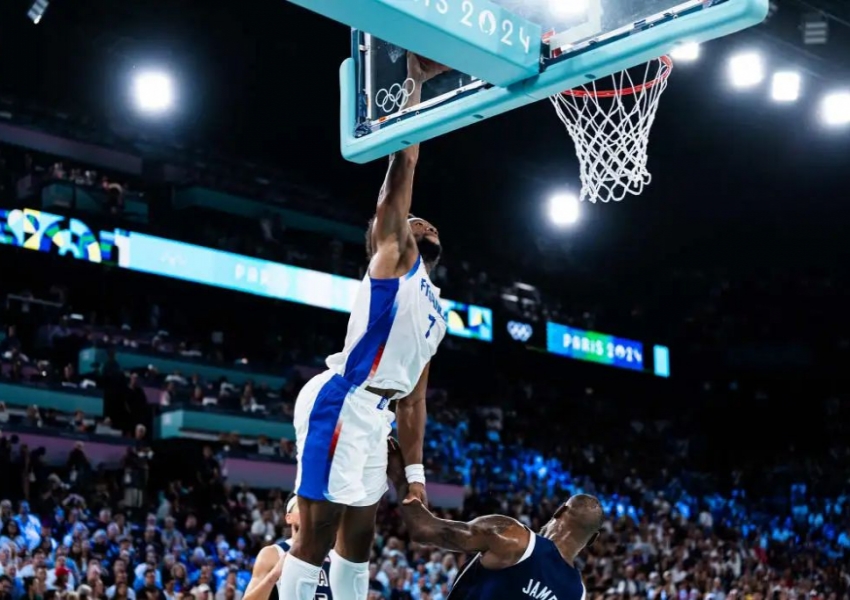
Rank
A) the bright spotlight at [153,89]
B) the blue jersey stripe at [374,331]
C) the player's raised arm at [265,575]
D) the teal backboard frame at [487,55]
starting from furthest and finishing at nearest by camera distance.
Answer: the bright spotlight at [153,89]
the player's raised arm at [265,575]
the blue jersey stripe at [374,331]
the teal backboard frame at [487,55]

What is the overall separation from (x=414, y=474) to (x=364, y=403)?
1.25 feet

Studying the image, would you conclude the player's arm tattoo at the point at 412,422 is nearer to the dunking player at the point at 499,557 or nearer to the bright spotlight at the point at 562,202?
the dunking player at the point at 499,557

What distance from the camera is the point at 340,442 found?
462cm

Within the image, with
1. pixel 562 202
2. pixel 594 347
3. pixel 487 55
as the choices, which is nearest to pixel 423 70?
pixel 487 55

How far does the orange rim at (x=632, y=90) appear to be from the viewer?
259 inches

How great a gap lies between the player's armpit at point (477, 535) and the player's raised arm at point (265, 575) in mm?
1506

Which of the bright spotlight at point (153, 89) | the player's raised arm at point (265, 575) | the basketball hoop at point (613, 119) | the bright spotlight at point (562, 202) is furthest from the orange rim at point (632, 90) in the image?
the bright spotlight at point (562, 202)

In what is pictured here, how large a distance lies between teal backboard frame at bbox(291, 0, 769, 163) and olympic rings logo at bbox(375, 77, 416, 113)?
3.2 inches

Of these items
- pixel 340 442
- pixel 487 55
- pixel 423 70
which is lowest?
pixel 340 442

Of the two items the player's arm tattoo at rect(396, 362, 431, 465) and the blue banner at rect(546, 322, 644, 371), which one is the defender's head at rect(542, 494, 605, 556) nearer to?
the player's arm tattoo at rect(396, 362, 431, 465)

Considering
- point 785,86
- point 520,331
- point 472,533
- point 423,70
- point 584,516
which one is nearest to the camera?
point 472,533

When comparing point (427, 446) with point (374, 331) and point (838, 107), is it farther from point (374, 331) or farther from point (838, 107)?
point (374, 331)

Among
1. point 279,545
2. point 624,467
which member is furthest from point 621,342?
point 279,545

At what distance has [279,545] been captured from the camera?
641 centimetres
